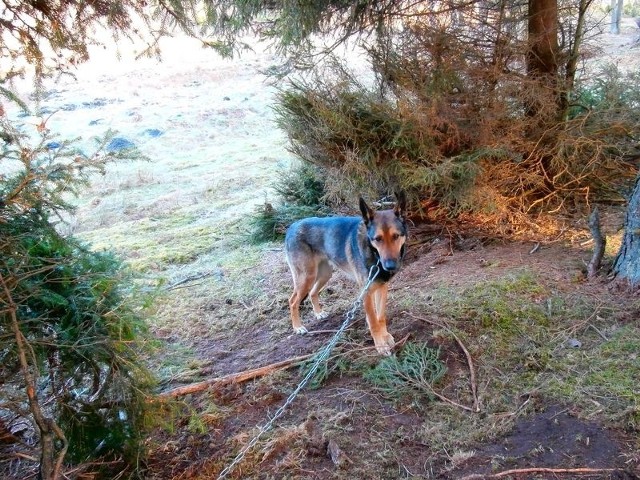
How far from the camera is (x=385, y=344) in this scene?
440 cm

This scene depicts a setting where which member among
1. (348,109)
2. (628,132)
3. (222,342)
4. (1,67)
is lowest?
(222,342)

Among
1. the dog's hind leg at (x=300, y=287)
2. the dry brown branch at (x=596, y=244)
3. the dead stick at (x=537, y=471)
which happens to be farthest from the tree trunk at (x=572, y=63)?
the dead stick at (x=537, y=471)

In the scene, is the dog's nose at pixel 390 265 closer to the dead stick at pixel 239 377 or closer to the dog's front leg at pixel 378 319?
the dog's front leg at pixel 378 319

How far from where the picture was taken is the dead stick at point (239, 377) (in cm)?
427

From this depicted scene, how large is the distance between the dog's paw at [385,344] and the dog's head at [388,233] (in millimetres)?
635

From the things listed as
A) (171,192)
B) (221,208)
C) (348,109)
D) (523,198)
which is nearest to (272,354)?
(348,109)

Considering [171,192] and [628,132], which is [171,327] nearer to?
[628,132]

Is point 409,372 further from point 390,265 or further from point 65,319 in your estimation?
point 65,319

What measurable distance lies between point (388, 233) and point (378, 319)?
0.85m

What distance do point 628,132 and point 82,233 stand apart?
12.2 meters

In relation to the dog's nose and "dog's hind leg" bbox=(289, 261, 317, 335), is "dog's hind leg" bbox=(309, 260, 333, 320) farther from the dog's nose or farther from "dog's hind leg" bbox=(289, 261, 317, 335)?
the dog's nose

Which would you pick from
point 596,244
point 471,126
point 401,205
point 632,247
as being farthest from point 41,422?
point 471,126

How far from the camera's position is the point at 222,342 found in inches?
220

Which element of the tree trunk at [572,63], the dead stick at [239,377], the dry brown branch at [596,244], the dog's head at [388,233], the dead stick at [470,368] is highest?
the tree trunk at [572,63]
